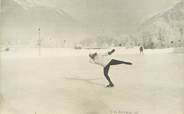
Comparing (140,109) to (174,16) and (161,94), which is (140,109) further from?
(174,16)

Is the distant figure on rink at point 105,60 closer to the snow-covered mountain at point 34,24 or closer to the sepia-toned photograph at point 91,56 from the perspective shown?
the sepia-toned photograph at point 91,56

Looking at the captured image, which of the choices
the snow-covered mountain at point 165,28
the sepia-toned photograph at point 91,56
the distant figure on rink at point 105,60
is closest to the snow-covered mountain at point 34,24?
the sepia-toned photograph at point 91,56

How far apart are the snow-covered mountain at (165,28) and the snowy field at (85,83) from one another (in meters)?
0.05

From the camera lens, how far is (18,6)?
1600 mm

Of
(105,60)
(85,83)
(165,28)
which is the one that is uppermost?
(165,28)

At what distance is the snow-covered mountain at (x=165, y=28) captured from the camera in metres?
1.41

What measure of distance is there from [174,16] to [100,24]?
349 mm

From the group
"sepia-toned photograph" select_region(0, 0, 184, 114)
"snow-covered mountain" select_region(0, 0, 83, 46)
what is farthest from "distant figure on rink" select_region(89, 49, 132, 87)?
"snow-covered mountain" select_region(0, 0, 83, 46)

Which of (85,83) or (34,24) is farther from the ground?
(34,24)

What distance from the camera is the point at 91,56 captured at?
4.99 feet

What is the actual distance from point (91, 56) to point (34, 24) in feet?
1.12

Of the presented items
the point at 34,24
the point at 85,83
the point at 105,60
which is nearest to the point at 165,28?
the point at 105,60

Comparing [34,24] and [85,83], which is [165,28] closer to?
[85,83]

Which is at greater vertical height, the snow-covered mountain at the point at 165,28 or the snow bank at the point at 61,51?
the snow-covered mountain at the point at 165,28
